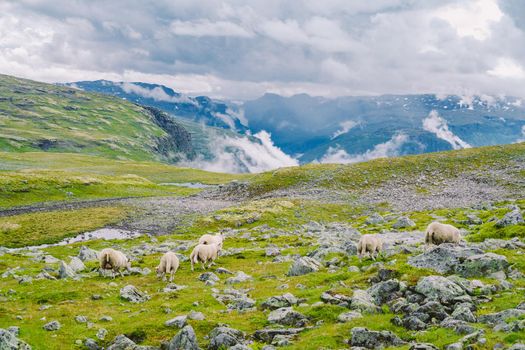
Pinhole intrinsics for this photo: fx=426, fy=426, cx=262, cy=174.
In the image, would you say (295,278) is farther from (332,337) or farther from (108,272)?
(108,272)

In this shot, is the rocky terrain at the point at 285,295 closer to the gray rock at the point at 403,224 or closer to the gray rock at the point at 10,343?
the gray rock at the point at 10,343

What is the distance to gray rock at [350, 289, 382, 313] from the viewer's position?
18.9 m

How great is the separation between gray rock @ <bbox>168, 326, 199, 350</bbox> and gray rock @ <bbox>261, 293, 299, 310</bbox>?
573 cm

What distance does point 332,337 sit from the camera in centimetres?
1623

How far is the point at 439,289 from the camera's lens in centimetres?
1866

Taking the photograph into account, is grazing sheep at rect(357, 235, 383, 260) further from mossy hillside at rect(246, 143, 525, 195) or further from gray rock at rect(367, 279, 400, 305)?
mossy hillside at rect(246, 143, 525, 195)

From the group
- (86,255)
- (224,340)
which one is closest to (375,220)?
(86,255)

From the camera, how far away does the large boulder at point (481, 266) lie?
876 inches

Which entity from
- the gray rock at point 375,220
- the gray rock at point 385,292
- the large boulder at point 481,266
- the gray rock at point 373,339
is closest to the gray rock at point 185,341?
the gray rock at point 373,339

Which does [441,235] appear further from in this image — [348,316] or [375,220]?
[375,220]

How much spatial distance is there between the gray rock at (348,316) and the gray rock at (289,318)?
153cm

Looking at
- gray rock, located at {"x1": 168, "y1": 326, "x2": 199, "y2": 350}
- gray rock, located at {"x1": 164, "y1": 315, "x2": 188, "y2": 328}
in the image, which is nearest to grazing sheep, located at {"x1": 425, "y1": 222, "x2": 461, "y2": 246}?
gray rock, located at {"x1": 164, "y1": 315, "x2": 188, "y2": 328}

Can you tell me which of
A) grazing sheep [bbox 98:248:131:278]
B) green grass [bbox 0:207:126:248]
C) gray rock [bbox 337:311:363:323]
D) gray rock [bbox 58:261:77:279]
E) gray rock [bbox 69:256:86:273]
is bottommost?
green grass [bbox 0:207:126:248]

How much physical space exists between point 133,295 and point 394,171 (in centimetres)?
8821
